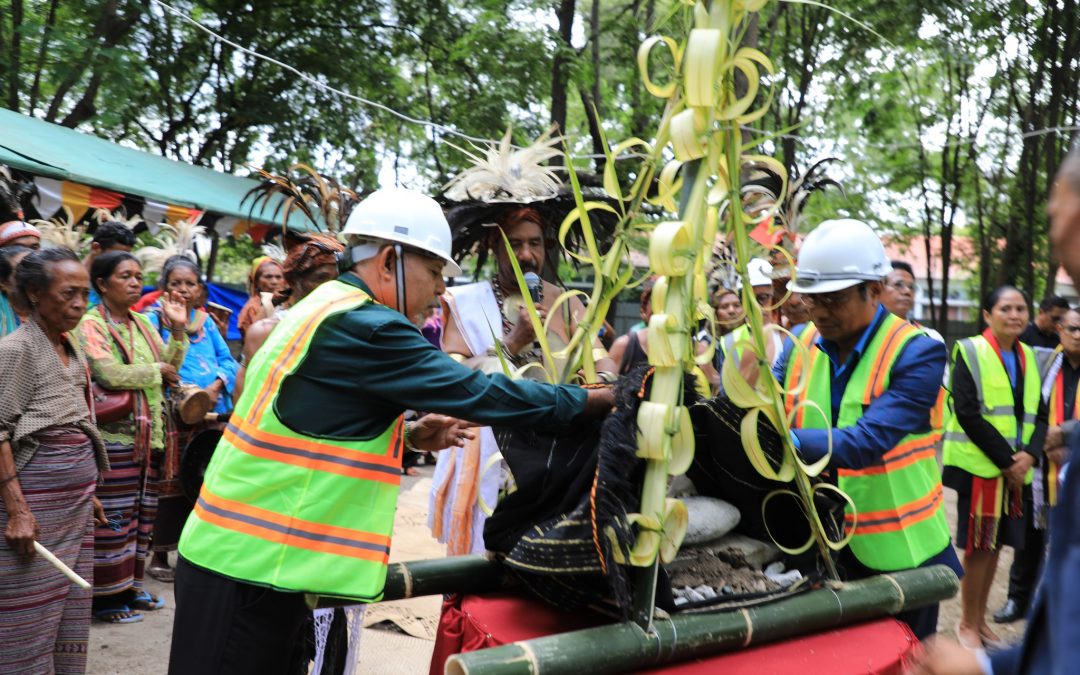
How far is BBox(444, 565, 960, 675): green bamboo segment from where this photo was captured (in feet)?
6.72

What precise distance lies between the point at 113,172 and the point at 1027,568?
28.1 ft

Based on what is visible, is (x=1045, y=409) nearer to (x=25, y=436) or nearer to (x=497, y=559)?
(x=497, y=559)

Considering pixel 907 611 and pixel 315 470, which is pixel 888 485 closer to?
pixel 907 611

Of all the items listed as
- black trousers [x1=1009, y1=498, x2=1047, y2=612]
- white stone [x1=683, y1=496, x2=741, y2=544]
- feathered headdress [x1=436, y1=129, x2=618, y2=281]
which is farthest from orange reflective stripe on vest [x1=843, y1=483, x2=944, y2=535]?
black trousers [x1=1009, y1=498, x2=1047, y2=612]

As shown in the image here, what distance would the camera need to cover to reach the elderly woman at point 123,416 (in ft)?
16.4

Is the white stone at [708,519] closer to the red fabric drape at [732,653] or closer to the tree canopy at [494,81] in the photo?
→ the red fabric drape at [732,653]

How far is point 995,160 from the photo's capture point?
1692cm

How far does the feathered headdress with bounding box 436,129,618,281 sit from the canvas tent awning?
4.49 meters

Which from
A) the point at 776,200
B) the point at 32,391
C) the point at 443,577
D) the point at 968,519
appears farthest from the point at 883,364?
the point at 968,519

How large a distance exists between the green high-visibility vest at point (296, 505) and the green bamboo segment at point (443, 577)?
0.24 metres

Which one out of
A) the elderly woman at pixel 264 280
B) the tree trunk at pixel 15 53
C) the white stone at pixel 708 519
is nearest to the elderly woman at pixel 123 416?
the elderly woman at pixel 264 280

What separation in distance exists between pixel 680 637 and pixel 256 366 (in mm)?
1302

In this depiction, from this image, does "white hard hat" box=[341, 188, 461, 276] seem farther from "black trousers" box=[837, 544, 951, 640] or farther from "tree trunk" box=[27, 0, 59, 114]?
"tree trunk" box=[27, 0, 59, 114]

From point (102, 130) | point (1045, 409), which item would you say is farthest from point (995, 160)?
point (102, 130)
